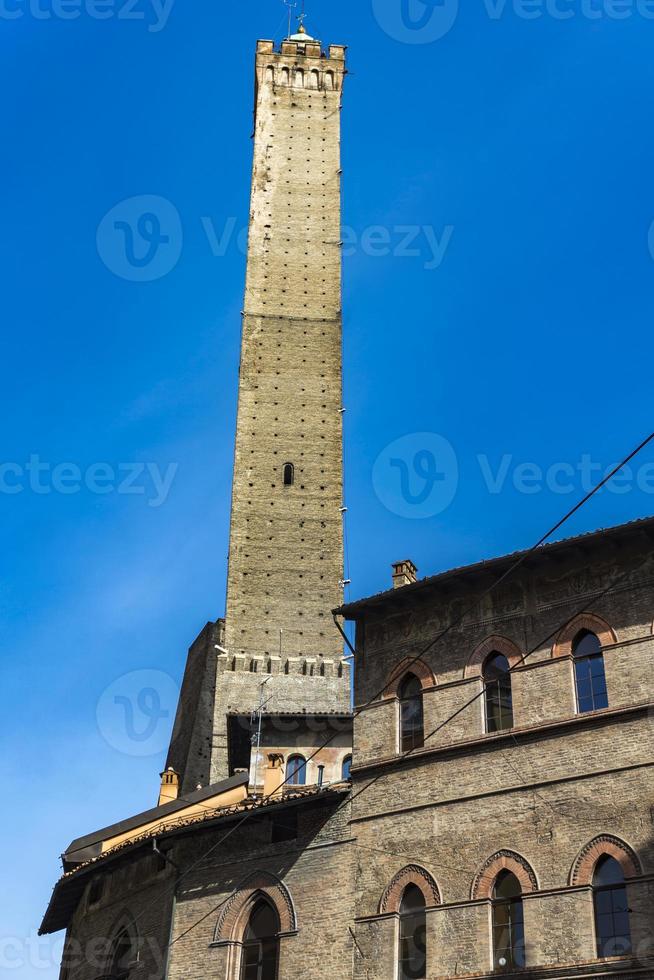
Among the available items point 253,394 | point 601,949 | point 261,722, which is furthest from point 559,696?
point 253,394

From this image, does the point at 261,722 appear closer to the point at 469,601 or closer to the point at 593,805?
the point at 469,601

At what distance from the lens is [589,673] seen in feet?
59.2

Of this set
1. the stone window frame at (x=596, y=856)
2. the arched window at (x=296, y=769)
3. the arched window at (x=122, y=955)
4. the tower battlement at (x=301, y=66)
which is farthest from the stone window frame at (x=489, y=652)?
the tower battlement at (x=301, y=66)

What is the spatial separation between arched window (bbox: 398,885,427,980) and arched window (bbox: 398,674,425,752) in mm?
2199

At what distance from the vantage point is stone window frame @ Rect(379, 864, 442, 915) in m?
17.9

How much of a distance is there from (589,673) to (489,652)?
67.3 inches

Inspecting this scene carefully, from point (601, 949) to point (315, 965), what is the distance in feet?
14.8

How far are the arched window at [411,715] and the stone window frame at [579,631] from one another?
2438 millimetres

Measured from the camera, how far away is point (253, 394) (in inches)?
1753

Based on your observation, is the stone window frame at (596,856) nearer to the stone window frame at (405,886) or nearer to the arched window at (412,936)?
the stone window frame at (405,886)

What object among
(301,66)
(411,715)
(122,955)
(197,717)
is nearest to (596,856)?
(411,715)

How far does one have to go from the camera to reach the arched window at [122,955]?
21406 millimetres

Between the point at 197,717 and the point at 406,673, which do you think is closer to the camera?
the point at 406,673

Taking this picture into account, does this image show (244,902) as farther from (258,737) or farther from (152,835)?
(258,737)
